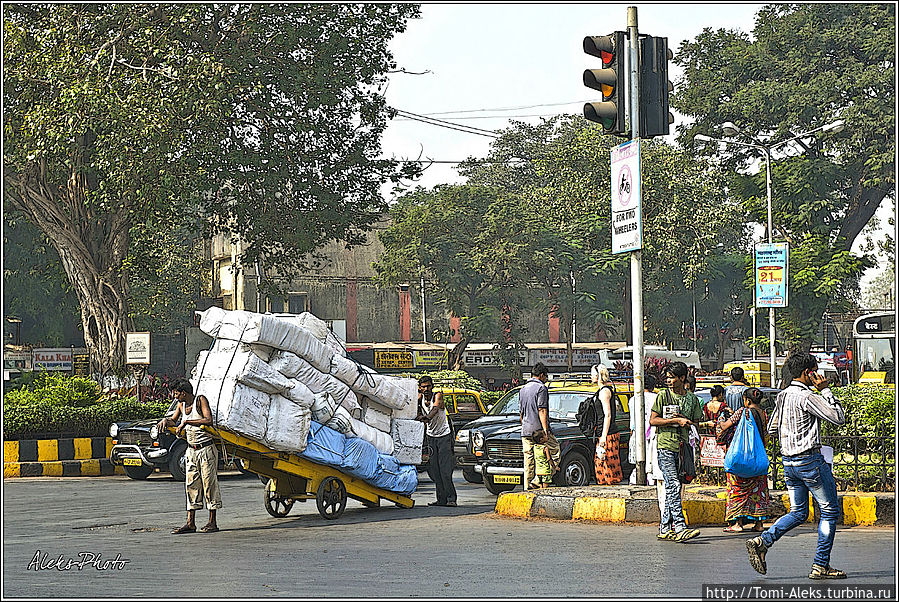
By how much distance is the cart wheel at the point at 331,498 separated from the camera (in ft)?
42.0

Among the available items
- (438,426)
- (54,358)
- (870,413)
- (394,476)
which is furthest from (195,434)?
(54,358)

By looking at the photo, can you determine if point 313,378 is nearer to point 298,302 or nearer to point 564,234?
point 564,234

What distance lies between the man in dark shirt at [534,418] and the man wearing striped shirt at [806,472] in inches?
229

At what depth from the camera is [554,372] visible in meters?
51.4

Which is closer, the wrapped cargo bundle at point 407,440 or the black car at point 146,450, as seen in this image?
the wrapped cargo bundle at point 407,440

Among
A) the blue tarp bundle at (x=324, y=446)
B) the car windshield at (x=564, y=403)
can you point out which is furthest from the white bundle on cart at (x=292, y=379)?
the car windshield at (x=564, y=403)

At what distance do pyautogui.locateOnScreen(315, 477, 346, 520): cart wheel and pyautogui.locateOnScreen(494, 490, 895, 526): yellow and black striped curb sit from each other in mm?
2375

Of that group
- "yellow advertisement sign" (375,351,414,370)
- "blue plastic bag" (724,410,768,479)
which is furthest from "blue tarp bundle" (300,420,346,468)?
"yellow advertisement sign" (375,351,414,370)

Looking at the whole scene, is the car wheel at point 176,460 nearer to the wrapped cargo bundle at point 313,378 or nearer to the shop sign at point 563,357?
the wrapped cargo bundle at point 313,378

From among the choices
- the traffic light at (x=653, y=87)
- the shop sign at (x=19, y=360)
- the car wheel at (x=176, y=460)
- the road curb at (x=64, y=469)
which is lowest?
the road curb at (x=64, y=469)

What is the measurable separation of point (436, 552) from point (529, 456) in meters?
4.69

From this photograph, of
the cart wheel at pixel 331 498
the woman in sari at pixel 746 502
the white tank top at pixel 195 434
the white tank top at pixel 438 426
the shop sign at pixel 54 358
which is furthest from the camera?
the shop sign at pixel 54 358

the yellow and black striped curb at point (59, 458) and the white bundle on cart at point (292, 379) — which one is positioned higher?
the white bundle on cart at point (292, 379)
